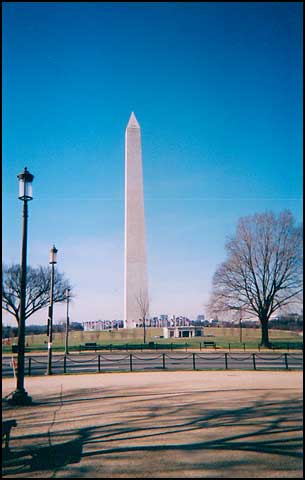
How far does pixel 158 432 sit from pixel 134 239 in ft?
113

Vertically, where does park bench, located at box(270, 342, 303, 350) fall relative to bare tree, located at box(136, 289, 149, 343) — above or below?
below

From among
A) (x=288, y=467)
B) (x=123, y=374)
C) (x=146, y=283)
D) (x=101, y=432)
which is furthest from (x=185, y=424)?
(x=146, y=283)

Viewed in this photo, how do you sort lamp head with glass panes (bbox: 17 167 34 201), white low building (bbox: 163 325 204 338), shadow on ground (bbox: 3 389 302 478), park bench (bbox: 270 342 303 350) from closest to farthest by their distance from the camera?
shadow on ground (bbox: 3 389 302 478)
lamp head with glass panes (bbox: 17 167 34 201)
park bench (bbox: 270 342 303 350)
white low building (bbox: 163 325 204 338)

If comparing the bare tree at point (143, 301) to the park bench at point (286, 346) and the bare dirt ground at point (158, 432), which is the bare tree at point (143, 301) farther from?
the bare dirt ground at point (158, 432)

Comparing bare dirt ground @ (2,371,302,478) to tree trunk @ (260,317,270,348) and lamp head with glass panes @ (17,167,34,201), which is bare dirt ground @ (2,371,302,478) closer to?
lamp head with glass panes @ (17,167,34,201)

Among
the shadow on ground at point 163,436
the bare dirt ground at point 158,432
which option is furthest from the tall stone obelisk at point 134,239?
the shadow on ground at point 163,436

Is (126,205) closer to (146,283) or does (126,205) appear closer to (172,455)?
(146,283)

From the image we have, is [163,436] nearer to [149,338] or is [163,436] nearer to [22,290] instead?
[22,290]

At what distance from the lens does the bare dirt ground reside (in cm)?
536

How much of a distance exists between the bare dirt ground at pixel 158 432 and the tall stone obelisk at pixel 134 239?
2840cm

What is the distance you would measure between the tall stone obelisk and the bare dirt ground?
28398mm

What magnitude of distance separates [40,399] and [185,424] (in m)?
4.92

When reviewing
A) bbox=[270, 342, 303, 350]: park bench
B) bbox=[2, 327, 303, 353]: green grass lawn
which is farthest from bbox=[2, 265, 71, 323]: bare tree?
bbox=[270, 342, 303, 350]: park bench

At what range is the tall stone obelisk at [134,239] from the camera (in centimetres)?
4125
